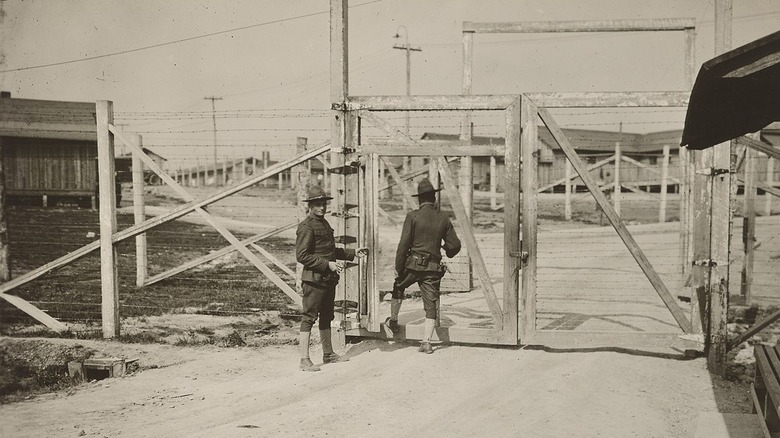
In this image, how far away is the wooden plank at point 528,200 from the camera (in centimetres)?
723

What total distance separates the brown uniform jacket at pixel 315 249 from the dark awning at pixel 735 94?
12.5 ft

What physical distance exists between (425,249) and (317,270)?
Result: 4.52 ft

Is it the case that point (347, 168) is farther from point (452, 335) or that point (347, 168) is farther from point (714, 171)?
point (714, 171)

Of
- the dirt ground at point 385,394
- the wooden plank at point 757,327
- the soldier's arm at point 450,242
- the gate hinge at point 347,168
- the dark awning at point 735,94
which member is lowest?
the dirt ground at point 385,394

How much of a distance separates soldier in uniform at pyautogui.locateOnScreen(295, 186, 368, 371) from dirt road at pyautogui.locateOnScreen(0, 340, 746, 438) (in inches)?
13.6

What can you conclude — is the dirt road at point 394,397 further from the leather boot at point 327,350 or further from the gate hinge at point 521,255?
the gate hinge at point 521,255

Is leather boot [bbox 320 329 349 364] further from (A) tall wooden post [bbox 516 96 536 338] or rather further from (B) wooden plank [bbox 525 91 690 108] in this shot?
(B) wooden plank [bbox 525 91 690 108]

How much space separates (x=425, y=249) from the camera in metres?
7.68

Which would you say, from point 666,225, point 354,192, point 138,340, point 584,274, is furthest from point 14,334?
point 666,225

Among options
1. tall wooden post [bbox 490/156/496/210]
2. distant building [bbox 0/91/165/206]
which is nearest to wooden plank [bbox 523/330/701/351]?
tall wooden post [bbox 490/156/496/210]

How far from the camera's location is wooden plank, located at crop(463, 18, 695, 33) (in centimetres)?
858

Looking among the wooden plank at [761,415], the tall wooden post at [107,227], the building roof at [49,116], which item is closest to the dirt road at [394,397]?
the wooden plank at [761,415]

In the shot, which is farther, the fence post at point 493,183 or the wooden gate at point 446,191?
the fence post at point 493,183

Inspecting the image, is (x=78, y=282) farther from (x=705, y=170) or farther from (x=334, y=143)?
(x=705, y=170)
